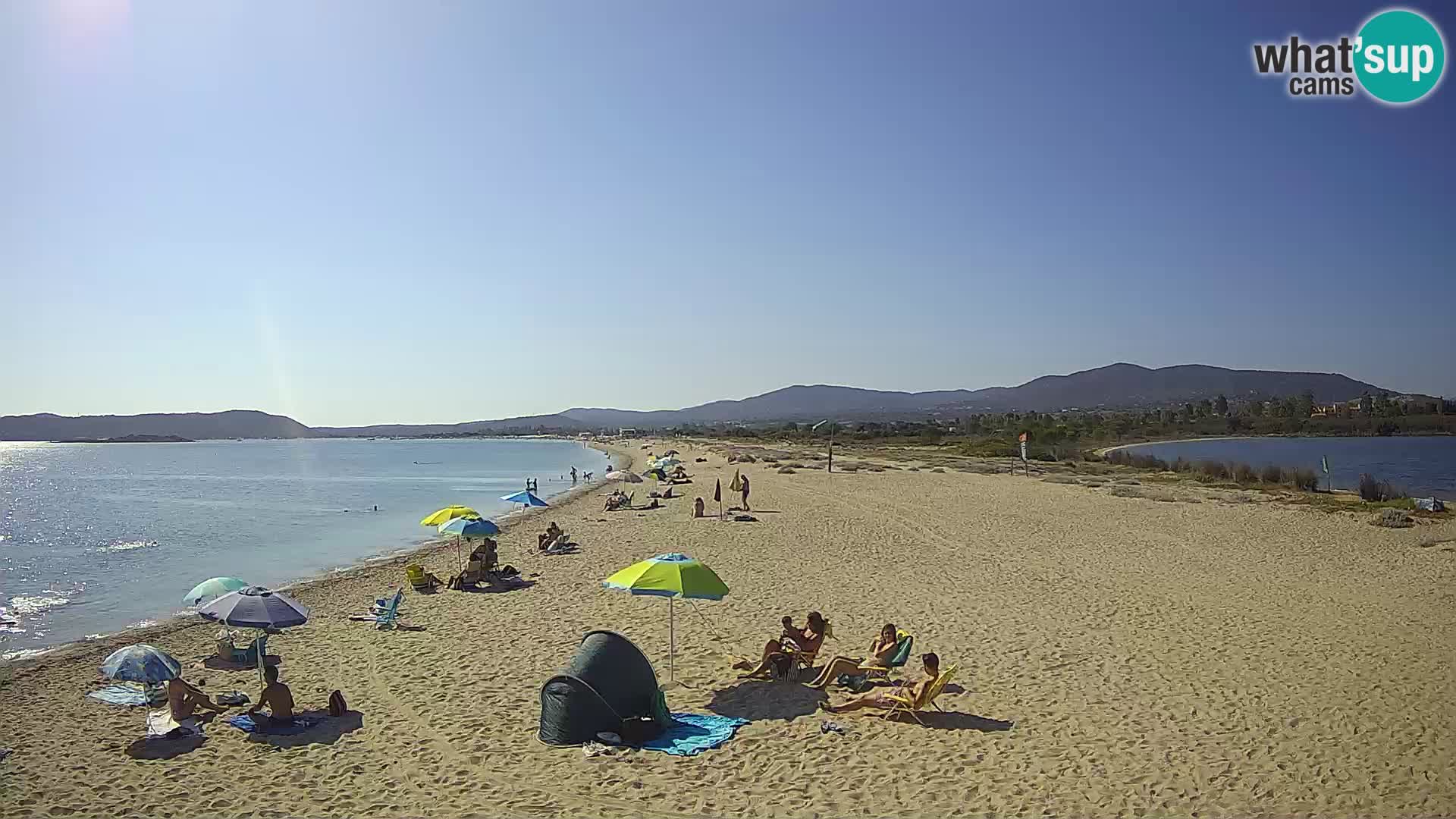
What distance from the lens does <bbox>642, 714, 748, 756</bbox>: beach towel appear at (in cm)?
702

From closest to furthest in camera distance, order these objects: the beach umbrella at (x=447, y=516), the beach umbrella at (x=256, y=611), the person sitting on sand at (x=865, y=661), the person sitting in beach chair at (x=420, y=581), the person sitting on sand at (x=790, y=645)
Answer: the beach umbrella at (x=256, y=611) → the person sitting on sand at (x=865, y=661) → the person sitting on sand at (x=790, y=645) → the person sitting in beach chair at (x=420, y=581) → the beach umbrella at (x=447, y=516)

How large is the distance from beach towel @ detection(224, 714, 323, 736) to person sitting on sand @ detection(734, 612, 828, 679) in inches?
162

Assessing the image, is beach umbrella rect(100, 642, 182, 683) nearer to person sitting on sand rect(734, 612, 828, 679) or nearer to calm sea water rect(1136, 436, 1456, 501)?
person sitting on sand rect(734, 612, 828, 679)

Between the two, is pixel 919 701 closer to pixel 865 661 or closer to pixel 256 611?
pixel 865 661

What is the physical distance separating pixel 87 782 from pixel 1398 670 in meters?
12.1

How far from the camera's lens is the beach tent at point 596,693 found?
23.6ft

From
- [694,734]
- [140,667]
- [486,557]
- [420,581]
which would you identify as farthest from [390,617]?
[694,734]

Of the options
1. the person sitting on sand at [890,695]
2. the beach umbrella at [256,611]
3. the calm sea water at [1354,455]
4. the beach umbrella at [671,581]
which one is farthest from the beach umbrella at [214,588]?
the calm sea water at [1354,455]

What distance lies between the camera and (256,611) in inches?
336

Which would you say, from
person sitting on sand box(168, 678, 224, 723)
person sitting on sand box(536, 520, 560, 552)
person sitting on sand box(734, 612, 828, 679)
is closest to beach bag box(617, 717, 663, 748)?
person sitting on sand box(734, 612, 828, 679)

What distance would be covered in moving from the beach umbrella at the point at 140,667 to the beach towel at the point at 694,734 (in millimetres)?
4802

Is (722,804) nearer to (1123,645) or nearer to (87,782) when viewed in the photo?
(87,782)

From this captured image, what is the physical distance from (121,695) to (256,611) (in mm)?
2084

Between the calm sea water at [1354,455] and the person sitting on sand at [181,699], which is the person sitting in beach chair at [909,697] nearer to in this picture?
the person sitting on sand at [181,699]
